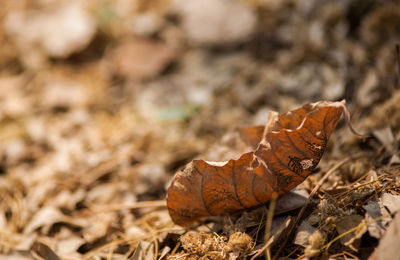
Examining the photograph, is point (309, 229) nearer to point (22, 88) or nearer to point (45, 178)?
point (45, 178)

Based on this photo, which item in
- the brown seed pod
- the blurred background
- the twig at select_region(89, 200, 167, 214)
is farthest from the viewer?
the blurred background

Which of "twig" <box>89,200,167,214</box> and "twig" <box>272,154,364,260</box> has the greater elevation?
"twig" <box>272,154,364,260</box>

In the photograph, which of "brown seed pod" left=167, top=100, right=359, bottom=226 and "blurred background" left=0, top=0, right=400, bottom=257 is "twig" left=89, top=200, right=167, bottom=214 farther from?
"brown seed pod" left=167, top=100, right=359, bottom=226

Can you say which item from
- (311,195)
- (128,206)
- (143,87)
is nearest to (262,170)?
(311,195)

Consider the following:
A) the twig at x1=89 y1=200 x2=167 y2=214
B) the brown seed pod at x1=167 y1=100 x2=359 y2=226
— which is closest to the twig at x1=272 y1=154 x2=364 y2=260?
the brown seed pod at x1=167 y1=100 x2=359 y2=226

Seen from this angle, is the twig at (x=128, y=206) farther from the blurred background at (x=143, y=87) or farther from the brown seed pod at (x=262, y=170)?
the brown seed pod at (x=262, y=170)

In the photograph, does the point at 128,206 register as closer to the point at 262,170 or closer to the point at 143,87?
the point at 262,170

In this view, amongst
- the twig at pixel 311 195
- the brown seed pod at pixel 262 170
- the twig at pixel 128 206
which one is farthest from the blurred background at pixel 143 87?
the brown seed pod at pixel 262 170
